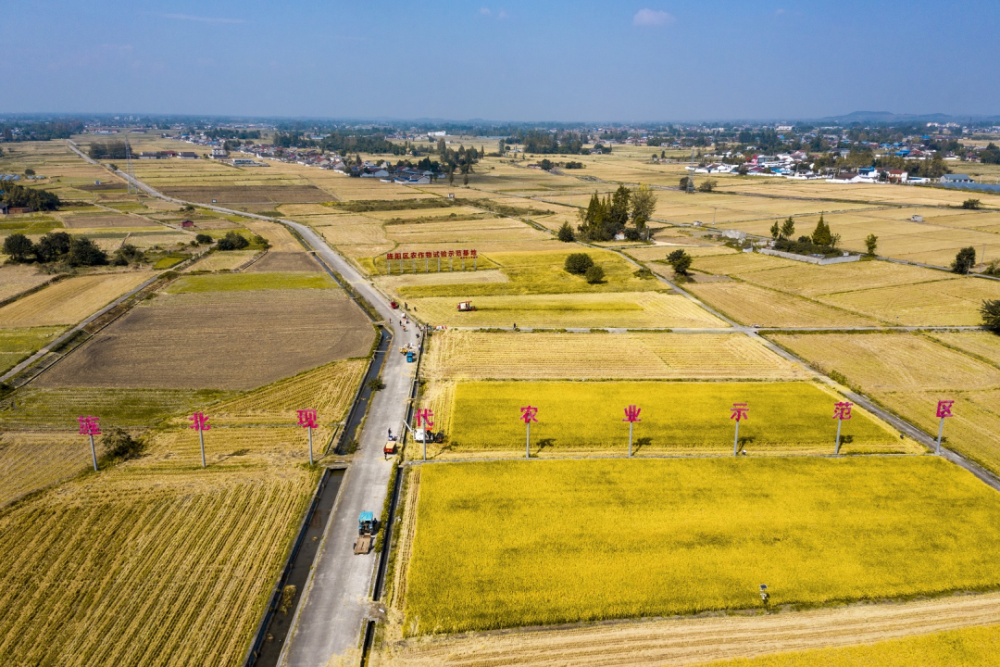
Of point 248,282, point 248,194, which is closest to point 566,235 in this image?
point 248,282

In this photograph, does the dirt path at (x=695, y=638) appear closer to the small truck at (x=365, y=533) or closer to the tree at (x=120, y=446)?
the small truck at (x=365, y=533)

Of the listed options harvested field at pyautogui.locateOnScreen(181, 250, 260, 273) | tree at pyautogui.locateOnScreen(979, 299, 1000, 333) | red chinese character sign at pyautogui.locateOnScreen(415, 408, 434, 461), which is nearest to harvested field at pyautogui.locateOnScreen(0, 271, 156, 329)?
harvested field at pyautogui.locateOnScreen(181, 250, 260, 273)

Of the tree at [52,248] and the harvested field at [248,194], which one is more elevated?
the harvested field at [248,194]

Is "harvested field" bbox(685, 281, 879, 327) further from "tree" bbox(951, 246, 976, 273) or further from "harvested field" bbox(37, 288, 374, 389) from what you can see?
"harvested field" bbox(37, 288, 374, 389)

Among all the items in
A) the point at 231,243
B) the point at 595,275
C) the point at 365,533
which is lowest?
the point at 365,533

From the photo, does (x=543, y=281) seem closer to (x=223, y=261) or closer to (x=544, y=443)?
(x=544, y=443)

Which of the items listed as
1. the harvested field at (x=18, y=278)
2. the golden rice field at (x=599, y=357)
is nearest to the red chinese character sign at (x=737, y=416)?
the golden rice field at (x=599, y=357)
